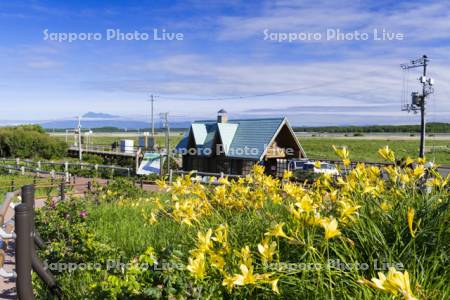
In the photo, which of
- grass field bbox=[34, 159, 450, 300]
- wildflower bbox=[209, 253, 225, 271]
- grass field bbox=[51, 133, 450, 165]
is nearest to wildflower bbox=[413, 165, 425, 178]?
grass field bbox=[34, 159, 450, 300]

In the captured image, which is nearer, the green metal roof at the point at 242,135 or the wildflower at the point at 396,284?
the wildflower at the point at 396,284

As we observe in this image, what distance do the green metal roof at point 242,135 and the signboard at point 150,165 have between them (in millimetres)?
2723

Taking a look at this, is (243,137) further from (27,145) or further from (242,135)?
(27,145)

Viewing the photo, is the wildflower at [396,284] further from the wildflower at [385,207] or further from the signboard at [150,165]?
the signboard at [150,165]

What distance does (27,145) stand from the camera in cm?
3584

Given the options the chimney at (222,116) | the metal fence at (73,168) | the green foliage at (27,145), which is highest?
the chimney at (222,116)

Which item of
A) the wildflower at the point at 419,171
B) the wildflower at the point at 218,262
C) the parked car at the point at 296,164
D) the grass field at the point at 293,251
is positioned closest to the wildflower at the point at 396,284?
the grass field at the point at 293,251

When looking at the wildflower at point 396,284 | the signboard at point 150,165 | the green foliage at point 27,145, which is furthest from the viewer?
the green foliage at point 27,145

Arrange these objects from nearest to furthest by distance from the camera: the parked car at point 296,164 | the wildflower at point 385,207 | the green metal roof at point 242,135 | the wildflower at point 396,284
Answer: the wildflower at point 396,284, the wildflower at point 385,207, the green metal roof at point 242,135, the parked car at point 296,164

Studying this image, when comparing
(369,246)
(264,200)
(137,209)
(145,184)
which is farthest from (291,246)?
(145,184)

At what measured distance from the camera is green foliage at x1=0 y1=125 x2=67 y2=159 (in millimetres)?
35531

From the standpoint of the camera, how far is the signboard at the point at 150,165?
26.0 meters

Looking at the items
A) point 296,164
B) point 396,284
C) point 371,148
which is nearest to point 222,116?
point 296,164

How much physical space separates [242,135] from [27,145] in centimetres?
2300
